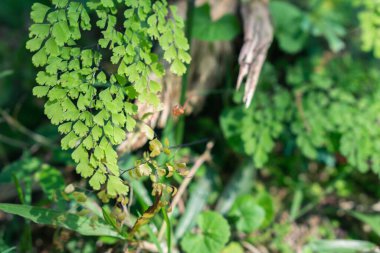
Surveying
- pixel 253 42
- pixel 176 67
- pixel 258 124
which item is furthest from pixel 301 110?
pixel 176 67

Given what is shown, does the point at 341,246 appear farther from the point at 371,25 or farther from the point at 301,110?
the point at 371,25

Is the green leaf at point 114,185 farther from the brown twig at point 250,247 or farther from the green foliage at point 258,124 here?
the brown twig at point 250,247

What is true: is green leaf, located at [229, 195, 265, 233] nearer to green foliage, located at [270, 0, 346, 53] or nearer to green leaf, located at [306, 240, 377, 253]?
green leaf, located at [306, 240, 377, 253]

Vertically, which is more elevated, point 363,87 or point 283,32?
point 283,32

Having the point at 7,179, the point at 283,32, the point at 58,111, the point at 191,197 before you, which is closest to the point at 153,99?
the point at 58,111

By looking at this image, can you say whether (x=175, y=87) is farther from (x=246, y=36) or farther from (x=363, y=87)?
(x=363, y=87)

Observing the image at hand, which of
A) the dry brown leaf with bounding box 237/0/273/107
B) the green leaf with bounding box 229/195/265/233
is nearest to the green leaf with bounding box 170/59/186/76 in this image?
the dry brown leaf with bounding box 237/0/273/107
